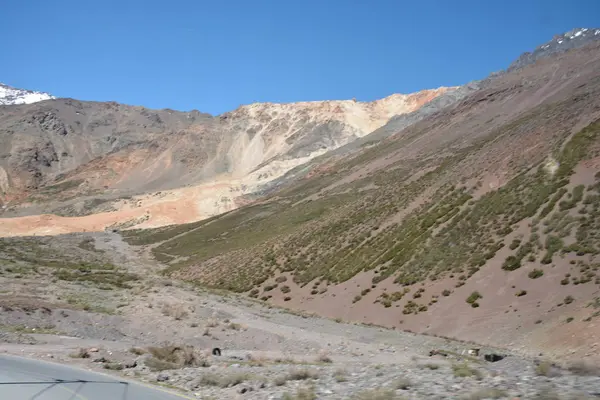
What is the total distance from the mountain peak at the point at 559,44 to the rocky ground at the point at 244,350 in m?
109

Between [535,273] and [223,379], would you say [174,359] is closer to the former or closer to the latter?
[223,379]

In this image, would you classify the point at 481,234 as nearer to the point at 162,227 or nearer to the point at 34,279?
the point at 34,279

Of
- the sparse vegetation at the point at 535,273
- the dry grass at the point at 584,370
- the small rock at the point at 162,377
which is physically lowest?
the small rock at the point at 162,377

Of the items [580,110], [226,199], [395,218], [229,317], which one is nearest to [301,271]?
[395,218]

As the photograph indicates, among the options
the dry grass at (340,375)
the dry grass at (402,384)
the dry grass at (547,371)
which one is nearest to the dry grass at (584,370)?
the dry grass at (547,371)

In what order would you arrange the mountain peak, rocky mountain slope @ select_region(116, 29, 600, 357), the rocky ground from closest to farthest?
the rocky ground → rocky mountain slope @ select_region(116, 29, 600, 357) → the mountain peak

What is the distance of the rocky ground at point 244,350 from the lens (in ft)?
35.4

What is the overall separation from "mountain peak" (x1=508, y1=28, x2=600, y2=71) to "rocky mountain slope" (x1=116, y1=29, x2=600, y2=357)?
1701 inches

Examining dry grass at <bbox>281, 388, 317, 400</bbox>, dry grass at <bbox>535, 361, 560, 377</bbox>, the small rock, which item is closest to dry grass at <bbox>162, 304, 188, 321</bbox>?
the small rock

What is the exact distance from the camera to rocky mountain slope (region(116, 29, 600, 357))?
25.6m

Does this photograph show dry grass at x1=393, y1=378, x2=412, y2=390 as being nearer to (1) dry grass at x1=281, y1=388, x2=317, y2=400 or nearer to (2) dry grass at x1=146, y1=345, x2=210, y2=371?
(1) dry grass at x1=281, y1=388, x2=317, y2=400

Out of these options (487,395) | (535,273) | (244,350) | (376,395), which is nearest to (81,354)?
(244,350)

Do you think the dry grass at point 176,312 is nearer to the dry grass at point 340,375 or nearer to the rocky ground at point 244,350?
the rocky ground at point 244,350

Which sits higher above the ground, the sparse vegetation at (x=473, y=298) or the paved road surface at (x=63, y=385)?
the sparse vegetation at (x=473, y=298)
